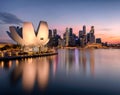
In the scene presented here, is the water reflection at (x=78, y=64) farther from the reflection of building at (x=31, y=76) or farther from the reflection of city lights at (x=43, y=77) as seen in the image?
Result: the reflection of building at (x=31, y=76)

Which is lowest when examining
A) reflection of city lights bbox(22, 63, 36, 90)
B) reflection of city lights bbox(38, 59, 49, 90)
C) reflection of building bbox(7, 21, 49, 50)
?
reflection of city lights bbox(38, 59, 49, 90)

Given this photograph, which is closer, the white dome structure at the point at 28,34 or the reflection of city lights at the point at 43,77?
the reflection of city lights at the point at 43,77

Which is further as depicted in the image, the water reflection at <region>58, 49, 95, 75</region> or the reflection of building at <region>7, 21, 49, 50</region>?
the reflection of building at <region>7, 21, 49, 50</region>

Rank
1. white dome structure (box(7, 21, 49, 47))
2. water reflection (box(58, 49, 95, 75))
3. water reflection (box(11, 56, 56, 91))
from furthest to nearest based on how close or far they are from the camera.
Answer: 1. white dome structure (box(7, 21, 49, 47))
2. water reflection (box(58, 49, 95, 75))
3. water reflection (box(11, 56, 56, 91))

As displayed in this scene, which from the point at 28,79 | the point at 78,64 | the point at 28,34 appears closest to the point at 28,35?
the point at 28,34

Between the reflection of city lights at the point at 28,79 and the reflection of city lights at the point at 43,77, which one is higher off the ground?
the reflection of city lights at the point at 28,79

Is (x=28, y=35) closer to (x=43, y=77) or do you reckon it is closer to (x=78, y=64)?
(x=78, y=64)

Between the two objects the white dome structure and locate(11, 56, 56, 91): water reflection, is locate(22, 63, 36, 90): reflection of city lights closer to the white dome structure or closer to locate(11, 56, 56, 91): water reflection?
locate(11, 56, 56, 91): water reflection

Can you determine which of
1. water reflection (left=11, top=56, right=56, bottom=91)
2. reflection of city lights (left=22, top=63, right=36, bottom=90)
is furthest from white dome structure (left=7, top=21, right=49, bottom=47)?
reflection of city lights (left=22, top=63, right=36, bottom=90)

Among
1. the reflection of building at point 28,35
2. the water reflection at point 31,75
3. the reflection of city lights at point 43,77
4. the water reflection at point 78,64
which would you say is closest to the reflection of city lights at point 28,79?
the water reflection at point 31,75
